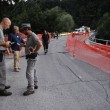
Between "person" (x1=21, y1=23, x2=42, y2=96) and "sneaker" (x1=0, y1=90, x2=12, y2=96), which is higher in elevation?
"person" (x1=21, y1=23, x2=42, y2=96)

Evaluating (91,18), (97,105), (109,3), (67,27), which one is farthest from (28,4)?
(97,105)

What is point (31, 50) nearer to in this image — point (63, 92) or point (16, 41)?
point (63, 92)

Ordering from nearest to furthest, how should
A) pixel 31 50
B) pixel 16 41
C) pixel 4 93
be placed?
pixel 4 93 → pixel 31 50 → pixel 16 41

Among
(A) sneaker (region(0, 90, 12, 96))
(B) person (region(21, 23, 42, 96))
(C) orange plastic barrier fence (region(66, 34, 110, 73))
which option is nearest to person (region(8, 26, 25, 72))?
(C) orange plastic barrier fence (region(66, 34, 110, 73))

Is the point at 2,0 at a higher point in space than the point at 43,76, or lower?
higher

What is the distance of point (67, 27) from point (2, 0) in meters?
68.1

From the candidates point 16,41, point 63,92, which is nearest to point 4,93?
point 63,92

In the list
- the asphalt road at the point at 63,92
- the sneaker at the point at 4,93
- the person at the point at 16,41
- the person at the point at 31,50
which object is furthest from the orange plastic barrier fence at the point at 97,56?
the sneaker at the point at 4,93

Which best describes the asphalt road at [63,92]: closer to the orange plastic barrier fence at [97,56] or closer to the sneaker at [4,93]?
the sneaker at [4,93]

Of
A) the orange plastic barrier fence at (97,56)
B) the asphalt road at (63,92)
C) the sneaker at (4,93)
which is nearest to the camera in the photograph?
the asphalt road at (63,92)

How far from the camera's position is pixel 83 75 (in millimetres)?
12789

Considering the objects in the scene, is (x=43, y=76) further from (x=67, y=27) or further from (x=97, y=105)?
(x=67, y=27)

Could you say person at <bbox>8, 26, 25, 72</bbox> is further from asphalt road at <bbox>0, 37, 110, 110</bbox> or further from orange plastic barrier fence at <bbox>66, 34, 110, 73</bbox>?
orange plastic barrier fence at <bbox>66, 34, 110, 73</bbox>

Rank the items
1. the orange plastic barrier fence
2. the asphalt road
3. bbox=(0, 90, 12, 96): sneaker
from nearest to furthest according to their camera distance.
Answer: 1. the asphalt road
2. bbox=(0, 90, 12, 96): sneaker
3. the orange plastic barrier fence
